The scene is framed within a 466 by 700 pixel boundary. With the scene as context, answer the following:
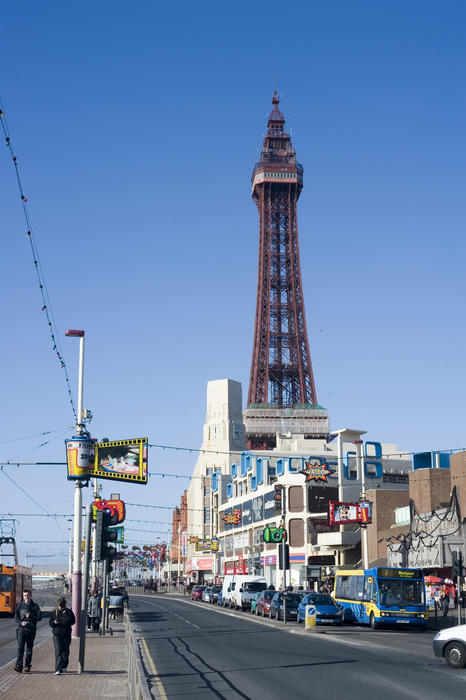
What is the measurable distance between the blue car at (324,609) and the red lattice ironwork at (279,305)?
98679mm

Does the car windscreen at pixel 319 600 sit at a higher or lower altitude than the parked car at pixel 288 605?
higher

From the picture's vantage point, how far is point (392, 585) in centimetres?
3338

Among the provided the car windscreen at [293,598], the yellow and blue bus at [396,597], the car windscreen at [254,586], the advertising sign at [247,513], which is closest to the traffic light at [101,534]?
the yellow and blue bus at [396,597]

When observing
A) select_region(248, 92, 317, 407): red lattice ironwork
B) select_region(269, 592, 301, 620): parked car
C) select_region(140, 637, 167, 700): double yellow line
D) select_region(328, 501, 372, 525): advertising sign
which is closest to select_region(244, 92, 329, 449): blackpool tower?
select_region(248, 92, 317, 407): red lattice ironwork

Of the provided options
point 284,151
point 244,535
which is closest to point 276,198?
point 284,151

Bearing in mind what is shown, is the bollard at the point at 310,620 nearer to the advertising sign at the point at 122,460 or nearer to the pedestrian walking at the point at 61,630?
the advertising sign at the point at 122,460

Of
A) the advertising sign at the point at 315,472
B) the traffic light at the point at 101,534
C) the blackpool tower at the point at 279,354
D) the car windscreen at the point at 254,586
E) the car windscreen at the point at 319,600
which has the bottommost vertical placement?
the car windscreen at the point at 254,586

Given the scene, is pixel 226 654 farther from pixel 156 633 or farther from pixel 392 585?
pixel 392 585

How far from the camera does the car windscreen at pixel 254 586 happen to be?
5314cm

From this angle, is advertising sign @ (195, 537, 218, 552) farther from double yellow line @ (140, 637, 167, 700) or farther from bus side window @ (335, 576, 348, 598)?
double yellow line @ (140, 637, 167, 700)

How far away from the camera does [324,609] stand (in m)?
35.2

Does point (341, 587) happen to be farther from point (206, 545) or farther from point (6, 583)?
point (206, 545)

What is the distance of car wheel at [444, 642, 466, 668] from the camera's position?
61.5 feet

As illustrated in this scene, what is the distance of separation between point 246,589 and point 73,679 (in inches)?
1492
